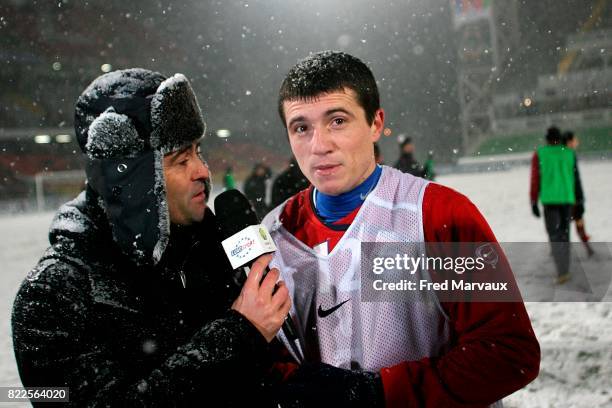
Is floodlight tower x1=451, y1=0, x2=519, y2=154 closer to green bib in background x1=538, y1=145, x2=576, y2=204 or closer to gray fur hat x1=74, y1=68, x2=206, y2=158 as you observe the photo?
gray fur hat x1=74, y1=68, x2=206, y2=158

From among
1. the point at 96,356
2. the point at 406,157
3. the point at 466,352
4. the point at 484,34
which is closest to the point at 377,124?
the point at 466,352

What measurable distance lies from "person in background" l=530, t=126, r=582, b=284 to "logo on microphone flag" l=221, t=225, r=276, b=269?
405cm

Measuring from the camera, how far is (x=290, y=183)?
3.16 m

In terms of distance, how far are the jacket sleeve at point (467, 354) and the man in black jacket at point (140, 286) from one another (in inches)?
13.3

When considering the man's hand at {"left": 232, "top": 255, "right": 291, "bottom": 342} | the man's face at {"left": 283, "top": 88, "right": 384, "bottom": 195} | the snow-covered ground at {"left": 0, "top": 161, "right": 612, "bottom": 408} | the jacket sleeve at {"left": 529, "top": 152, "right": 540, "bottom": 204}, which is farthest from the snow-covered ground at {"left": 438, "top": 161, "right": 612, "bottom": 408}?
the man's hand at {"left": 232, "top": 255, "right": 291, "bottom": 342}

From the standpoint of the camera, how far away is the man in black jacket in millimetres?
1030

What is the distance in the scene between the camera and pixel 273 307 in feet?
3.52

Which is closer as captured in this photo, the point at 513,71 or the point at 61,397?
the point at 61,397

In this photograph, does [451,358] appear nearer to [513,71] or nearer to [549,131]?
[513,71]

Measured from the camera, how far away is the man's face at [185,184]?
1.26m

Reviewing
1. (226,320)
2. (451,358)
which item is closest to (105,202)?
(226,320)

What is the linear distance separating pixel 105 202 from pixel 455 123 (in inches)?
95.1

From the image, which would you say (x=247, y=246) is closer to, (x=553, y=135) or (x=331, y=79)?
(x=331, y=79)

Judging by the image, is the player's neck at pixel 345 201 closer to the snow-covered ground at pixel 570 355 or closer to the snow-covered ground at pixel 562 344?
the snow-covered ground at pixel 570 355
